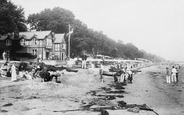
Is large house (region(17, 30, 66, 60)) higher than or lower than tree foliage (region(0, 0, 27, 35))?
lower

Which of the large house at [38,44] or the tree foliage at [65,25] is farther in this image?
the tree foliage at [65,25]

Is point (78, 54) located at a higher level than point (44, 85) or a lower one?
higher

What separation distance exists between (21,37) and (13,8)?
13523mm

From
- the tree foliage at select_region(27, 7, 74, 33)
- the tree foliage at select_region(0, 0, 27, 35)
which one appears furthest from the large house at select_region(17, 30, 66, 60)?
the tree foliage at select_region(27, 7, 74, 33)

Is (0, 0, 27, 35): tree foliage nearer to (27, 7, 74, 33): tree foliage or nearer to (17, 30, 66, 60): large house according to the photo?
(17, 30, 66, 60): large house

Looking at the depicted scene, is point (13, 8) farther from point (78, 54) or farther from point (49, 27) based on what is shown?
point (78, 54)

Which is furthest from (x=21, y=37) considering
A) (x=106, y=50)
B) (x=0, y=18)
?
(x=106, y=50)

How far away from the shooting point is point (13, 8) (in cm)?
3634

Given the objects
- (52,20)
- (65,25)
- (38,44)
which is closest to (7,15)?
(38,44)

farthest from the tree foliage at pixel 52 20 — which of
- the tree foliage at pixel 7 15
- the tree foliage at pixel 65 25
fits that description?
the tree foliage at pixel 7 15

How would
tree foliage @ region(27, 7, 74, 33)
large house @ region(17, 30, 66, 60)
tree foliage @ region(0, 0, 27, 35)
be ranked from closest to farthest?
1. tree foliage @ region(0, 0, 27, 35)
2. large house @ region(17, 30, 66, 60)
3. tree foliage @ region(27, 7, 74, 33)

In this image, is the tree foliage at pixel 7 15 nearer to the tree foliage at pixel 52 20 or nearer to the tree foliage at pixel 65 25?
the tree foliage at pixel 65 25

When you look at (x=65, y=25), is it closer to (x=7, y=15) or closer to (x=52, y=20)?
(x=52, y=20)

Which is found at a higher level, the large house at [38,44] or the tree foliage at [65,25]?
the tree foliage at [65,25]
